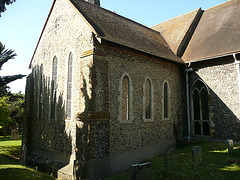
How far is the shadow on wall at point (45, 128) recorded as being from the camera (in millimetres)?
9600

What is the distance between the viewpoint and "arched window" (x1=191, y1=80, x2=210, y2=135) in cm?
1278

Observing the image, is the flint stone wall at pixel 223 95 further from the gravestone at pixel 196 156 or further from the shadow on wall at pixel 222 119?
the gravestone at pixel 196 156

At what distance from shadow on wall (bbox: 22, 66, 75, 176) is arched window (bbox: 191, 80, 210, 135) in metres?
8.63

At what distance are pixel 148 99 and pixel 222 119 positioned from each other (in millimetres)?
4772

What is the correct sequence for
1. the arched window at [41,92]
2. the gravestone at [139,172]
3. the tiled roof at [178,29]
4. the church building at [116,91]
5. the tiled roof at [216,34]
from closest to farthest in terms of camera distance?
the gravestone at [139,172], the church building at [116,91], the arched window at [41,92], the tiled roof at [216,34], the tiled roof at [178,29]

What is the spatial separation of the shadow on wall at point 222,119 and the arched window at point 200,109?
451 millimetres

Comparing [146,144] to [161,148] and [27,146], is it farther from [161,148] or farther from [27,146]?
[27,146]

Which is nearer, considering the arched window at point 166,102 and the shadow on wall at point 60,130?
the shadow on wall at point 60,130

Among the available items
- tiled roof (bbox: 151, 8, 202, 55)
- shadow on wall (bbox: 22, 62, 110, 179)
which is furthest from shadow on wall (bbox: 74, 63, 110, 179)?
tiled roof (bbox: 151, 8, 202, 55)

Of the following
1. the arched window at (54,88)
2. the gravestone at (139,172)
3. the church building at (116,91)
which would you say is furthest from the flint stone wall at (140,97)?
the arched window at (54,88)

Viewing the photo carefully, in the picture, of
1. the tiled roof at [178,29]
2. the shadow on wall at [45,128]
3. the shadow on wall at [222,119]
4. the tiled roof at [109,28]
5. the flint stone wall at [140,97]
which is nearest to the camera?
the flint stone wall at [140,97]

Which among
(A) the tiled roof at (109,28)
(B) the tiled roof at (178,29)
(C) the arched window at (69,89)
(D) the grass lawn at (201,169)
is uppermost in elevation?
(B) the tiled roof at (178,29)

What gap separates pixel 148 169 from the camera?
20.9 ft

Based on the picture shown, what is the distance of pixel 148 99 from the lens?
37.7ft
